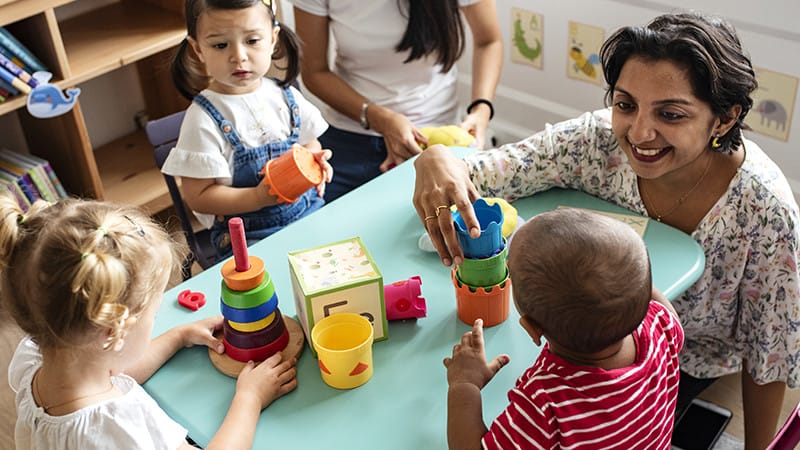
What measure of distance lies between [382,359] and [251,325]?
0.71 ft

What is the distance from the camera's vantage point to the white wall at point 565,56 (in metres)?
2.37

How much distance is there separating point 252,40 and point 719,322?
1180 mm

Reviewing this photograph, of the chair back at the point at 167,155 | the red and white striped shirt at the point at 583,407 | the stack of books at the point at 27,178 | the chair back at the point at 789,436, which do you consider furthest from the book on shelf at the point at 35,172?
the chair back at the point at 789,436

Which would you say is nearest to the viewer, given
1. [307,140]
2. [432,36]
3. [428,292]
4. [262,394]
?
[262,394]

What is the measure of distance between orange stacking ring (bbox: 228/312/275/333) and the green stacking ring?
32mm

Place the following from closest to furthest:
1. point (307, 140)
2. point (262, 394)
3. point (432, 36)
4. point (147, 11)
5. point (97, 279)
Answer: point (97, 279)
point (262, 394)
point (307, 140)
point (432, 36)
point (147, 11)

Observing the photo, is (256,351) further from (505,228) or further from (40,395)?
(505,228)

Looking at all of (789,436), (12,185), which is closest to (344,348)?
(789,436)

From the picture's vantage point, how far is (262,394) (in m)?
1.25

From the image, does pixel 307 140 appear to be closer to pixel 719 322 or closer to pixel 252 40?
pixel 252 40

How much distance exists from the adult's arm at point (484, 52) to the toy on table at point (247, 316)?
4.00ft

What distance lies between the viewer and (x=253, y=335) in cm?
132

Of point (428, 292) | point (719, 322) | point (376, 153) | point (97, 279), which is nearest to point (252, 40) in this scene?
point (376, 153)

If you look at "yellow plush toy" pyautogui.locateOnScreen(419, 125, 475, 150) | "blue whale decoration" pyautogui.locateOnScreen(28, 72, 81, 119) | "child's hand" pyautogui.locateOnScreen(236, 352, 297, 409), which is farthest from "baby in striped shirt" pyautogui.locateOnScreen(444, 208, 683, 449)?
"blue whale decoration" pyautogui.locateOnScreen(28, 72, 81, 119)
